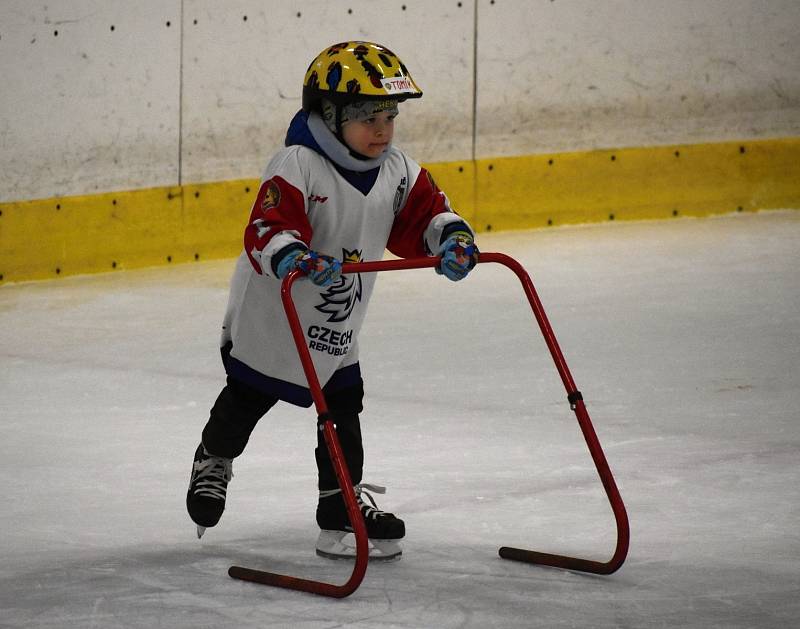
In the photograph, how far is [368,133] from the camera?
3828 millimetres

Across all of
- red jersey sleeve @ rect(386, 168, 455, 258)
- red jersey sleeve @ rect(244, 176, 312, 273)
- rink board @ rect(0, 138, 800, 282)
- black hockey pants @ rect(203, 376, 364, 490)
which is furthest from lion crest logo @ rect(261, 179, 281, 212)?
rink board @ rect(0, 138, 800, 282)

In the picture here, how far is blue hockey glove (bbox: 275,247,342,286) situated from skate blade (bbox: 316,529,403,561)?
0.67m

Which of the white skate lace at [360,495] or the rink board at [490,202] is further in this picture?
the rink board at [490,202]

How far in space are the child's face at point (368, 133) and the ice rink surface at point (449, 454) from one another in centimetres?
93

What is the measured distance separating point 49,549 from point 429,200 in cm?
120

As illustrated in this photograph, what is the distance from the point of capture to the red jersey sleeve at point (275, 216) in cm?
371

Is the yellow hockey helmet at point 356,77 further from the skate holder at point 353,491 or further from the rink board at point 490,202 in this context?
the rink board at point 490,202

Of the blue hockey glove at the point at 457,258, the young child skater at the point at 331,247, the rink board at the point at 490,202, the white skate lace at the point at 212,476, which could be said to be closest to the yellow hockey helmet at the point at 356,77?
the young child skater at the point at 331,247

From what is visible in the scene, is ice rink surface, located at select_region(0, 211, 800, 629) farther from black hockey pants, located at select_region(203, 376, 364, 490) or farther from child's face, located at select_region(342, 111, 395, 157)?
child's face, located at select_region(342, 111, 395, 157)

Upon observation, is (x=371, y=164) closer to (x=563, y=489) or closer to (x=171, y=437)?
(x=563, y=489)

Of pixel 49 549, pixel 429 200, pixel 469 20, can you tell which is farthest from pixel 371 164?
pixel 469 20

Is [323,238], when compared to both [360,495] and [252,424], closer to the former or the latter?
[252,424]

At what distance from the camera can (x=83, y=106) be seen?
7.90 metres

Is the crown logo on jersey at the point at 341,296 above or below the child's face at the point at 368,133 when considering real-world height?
below
